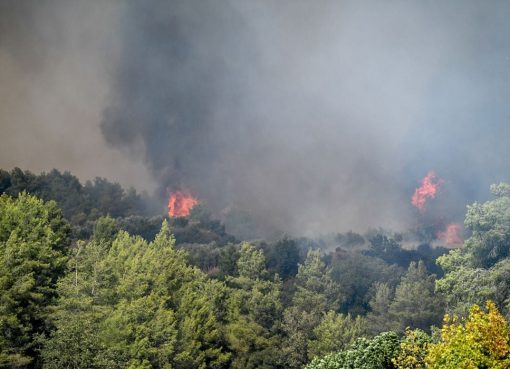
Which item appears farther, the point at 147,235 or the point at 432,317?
the point at 147,235

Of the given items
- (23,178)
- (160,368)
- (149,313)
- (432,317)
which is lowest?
(160,368)

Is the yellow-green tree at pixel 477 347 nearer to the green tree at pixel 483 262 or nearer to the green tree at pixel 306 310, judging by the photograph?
the green tree at pixel 483 262

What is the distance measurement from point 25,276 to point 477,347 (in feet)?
139

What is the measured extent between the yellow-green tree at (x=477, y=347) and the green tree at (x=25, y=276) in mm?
34815

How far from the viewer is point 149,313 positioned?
2518 inches

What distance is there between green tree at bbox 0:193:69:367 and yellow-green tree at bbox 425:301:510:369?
1371 inches

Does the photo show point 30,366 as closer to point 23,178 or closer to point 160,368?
point 160,368

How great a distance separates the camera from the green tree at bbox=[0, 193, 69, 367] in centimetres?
5119

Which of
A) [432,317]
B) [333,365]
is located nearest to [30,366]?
[333,365]

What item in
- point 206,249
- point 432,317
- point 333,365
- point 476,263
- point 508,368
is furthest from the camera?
point 206,249

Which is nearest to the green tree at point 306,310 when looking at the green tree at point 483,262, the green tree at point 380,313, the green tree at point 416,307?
the green tree at point 380,313

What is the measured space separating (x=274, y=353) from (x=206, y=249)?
95320mm

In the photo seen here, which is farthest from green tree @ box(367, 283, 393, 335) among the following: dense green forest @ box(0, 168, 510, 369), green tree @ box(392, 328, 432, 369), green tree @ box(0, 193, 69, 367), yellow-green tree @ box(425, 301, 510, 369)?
yellow-green tree @ box(425, 301, 510, 369)

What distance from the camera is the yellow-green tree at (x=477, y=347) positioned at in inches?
1115
